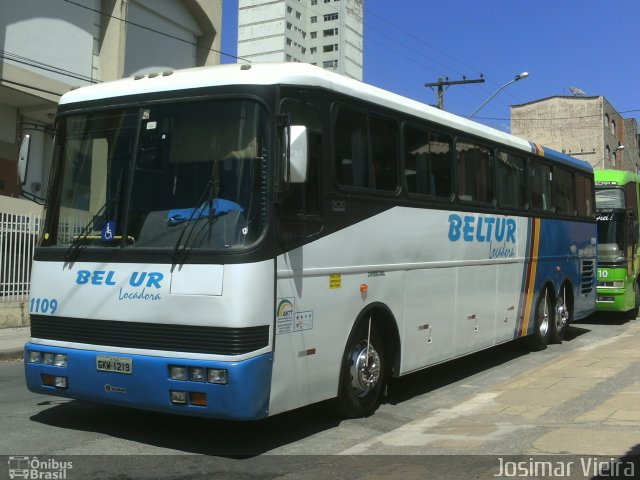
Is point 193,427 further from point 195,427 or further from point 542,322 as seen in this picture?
point 542,322

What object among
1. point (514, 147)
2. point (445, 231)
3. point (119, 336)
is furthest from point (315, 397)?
point (514, 147)

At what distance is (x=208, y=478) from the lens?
16.1 feet

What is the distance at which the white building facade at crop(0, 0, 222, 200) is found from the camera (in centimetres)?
1733

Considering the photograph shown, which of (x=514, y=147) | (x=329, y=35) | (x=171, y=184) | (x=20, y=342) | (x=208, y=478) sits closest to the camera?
(x=208, y=478)

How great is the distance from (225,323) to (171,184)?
1.32 meters

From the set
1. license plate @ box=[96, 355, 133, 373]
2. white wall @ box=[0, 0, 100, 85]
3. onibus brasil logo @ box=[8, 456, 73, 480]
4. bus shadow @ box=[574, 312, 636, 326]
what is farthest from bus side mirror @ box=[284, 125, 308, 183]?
white wall @ box=[0, 0, 100, 85]

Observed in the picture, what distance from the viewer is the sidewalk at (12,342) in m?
10.8

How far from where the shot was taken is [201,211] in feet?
17.9

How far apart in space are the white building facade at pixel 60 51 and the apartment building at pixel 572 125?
50.5 meters

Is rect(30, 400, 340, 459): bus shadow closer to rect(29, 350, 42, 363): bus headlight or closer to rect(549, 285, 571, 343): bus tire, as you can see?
rect(29, 350, 42, 363): bus headlight

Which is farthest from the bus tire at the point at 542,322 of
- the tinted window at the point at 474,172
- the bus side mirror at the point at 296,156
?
the bus side mirror at the point at 296,156

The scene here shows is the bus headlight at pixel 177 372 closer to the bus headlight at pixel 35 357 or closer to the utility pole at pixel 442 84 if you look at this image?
the bus headlight at pixel 35 357

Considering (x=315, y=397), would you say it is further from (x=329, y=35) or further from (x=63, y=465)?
(x=329, y=35)

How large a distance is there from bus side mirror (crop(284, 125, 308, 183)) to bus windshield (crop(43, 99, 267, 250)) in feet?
0.69
